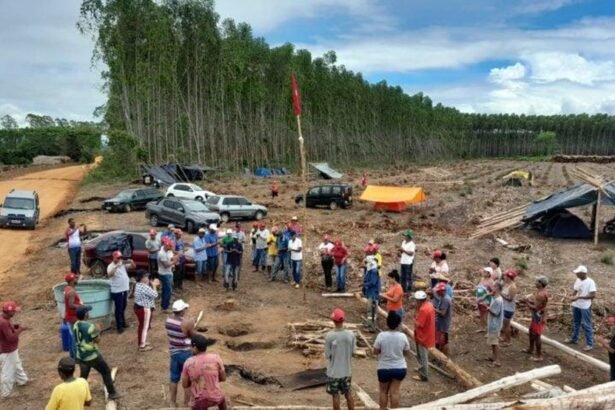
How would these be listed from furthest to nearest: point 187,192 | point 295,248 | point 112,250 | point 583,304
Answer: point 187,192 < point 112,250 < point 295,248 < point 583,304

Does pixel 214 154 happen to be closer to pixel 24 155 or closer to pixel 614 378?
pixel 24 155

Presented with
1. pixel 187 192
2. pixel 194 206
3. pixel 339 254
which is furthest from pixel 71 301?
pixel 187 192

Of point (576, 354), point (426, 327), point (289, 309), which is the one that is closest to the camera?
point (426, 327)

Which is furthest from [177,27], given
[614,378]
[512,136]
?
[512,136]

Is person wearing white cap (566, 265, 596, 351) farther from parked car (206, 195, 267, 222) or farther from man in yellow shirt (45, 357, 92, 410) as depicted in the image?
parked car (206, 195, 267, 222)

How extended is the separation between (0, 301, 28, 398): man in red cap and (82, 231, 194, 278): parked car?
25.5 ft

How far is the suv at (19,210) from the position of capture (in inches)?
1138

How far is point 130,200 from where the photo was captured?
3338cm

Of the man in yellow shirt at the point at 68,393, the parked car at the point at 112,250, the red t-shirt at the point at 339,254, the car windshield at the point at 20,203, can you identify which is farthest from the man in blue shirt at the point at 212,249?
the car windshield at the point at 20,203

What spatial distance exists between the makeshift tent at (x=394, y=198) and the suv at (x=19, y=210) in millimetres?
17721

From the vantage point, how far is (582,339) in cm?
1319

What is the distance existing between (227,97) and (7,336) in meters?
60.9

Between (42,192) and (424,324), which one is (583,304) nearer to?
(424,324)

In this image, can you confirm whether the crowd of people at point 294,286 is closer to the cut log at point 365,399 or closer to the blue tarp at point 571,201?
the cut log at point 365,399
